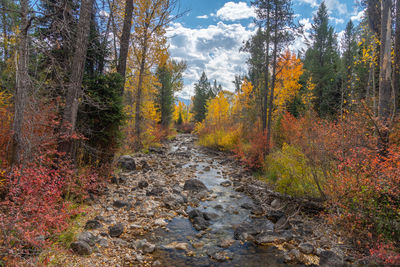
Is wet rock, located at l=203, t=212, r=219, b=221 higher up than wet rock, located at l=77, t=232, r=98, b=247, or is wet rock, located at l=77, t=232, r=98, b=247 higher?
wet rock, located at l=77, t=232, r=98, b=247

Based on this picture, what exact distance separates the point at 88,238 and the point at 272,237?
3988 mm

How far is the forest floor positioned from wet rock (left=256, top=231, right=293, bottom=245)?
0.02 meters

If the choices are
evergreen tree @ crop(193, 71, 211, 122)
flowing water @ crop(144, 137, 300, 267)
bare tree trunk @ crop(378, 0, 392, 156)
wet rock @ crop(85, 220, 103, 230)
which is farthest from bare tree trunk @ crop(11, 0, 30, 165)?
evergreen tree @ crop(193, 71, 211, 122)

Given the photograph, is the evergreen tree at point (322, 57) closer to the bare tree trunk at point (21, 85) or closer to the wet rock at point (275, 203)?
the wet rock at point (275, 203)

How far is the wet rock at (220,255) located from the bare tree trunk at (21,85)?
4.13m

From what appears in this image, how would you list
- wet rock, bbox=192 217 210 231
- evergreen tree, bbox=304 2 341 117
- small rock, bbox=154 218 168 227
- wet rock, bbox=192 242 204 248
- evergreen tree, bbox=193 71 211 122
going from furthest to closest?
evergreen tree, bbox=193 71 211 122
evergreen tree, bbox=304 2 341 117
wet rock, bbox=192 217 210 231
small rock, bbox=154 218 168 227
wet rock, bbox=192 242 204 248

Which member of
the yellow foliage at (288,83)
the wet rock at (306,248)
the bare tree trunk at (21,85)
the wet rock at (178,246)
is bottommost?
the wet rock at (178,246)

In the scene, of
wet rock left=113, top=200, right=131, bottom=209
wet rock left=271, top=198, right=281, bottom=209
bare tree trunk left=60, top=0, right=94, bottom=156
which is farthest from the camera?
wet rock left=271, top=198, right=281, bottom=209

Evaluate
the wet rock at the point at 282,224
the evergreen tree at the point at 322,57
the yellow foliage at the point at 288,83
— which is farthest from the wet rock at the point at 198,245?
the evergreen tree at the point at 322,57

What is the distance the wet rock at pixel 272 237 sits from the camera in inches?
197

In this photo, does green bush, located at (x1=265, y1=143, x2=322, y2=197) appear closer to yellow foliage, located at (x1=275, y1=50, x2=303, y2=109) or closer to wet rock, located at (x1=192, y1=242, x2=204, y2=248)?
wet rock, located at (x1=192, y1=242, x2=204, y2=248)

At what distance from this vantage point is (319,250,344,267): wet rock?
4.05 metres

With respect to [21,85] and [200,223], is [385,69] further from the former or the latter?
[21,85]

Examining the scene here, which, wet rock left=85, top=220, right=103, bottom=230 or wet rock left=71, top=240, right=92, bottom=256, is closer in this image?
wet rock left=71, top=240, right=92, bottom=256
